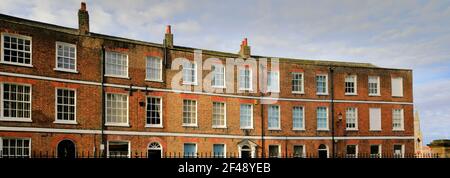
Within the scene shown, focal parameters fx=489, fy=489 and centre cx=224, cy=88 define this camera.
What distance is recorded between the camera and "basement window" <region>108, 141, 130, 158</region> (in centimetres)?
2903

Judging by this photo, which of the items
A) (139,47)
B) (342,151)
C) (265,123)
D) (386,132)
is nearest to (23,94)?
(139,47)

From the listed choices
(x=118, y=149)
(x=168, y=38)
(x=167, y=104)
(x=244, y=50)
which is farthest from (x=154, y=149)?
(x=244, y=50)

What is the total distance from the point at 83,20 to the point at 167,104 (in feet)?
24.1

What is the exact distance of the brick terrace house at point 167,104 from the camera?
26.2 m

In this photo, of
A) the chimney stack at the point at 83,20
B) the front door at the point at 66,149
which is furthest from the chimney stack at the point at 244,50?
the front door at the point at 66,149

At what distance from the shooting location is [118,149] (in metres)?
29.4

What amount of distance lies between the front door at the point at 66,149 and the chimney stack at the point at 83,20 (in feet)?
21.2

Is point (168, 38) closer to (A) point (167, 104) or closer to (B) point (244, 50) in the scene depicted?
(A) point (167, 104)

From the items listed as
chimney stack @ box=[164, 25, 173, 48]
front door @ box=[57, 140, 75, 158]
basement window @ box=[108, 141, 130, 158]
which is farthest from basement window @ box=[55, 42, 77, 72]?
chimney stack @ box=[164, 25, 173, 48]

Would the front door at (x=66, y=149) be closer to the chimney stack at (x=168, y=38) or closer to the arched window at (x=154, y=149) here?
the arched window at (x=154, y=149)

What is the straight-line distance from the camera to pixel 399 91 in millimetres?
42531

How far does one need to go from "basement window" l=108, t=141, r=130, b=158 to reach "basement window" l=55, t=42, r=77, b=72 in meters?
4.99

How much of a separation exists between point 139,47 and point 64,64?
4970 millimetres
